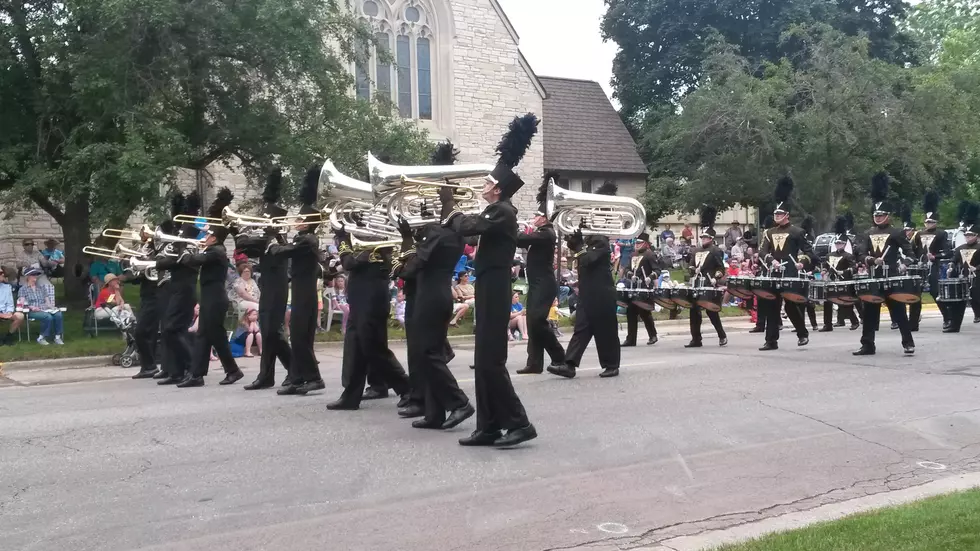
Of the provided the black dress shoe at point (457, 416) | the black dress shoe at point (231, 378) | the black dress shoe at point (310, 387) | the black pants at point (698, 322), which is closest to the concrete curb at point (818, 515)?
the black dress shoe at point (457, 416)

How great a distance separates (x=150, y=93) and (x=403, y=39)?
52.4 feet

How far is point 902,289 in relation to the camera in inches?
541

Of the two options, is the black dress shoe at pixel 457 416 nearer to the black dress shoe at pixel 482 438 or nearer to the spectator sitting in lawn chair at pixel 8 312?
the black dress shoe at pixel 482 438

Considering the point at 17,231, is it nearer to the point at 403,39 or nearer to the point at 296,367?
the point at 403,39

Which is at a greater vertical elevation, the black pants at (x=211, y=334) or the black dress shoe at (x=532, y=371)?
the black pants at (x=211, y=334)

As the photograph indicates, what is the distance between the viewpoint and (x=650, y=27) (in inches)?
1789

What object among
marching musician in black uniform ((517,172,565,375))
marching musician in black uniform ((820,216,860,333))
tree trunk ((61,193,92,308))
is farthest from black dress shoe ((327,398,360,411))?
tree trunk ((61,193,92,308))

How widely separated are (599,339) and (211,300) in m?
4.52

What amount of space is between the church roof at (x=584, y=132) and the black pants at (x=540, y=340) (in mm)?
26774

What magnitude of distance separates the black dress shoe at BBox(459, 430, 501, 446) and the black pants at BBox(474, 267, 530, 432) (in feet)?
0.13

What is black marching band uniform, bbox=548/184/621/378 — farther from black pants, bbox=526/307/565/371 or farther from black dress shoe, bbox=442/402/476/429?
black dress shoe, bbox=442/402/476/429

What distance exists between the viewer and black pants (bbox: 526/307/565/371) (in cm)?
1153

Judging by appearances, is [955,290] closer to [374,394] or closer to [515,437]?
[374,394]

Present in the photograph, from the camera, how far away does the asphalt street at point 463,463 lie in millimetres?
5820
